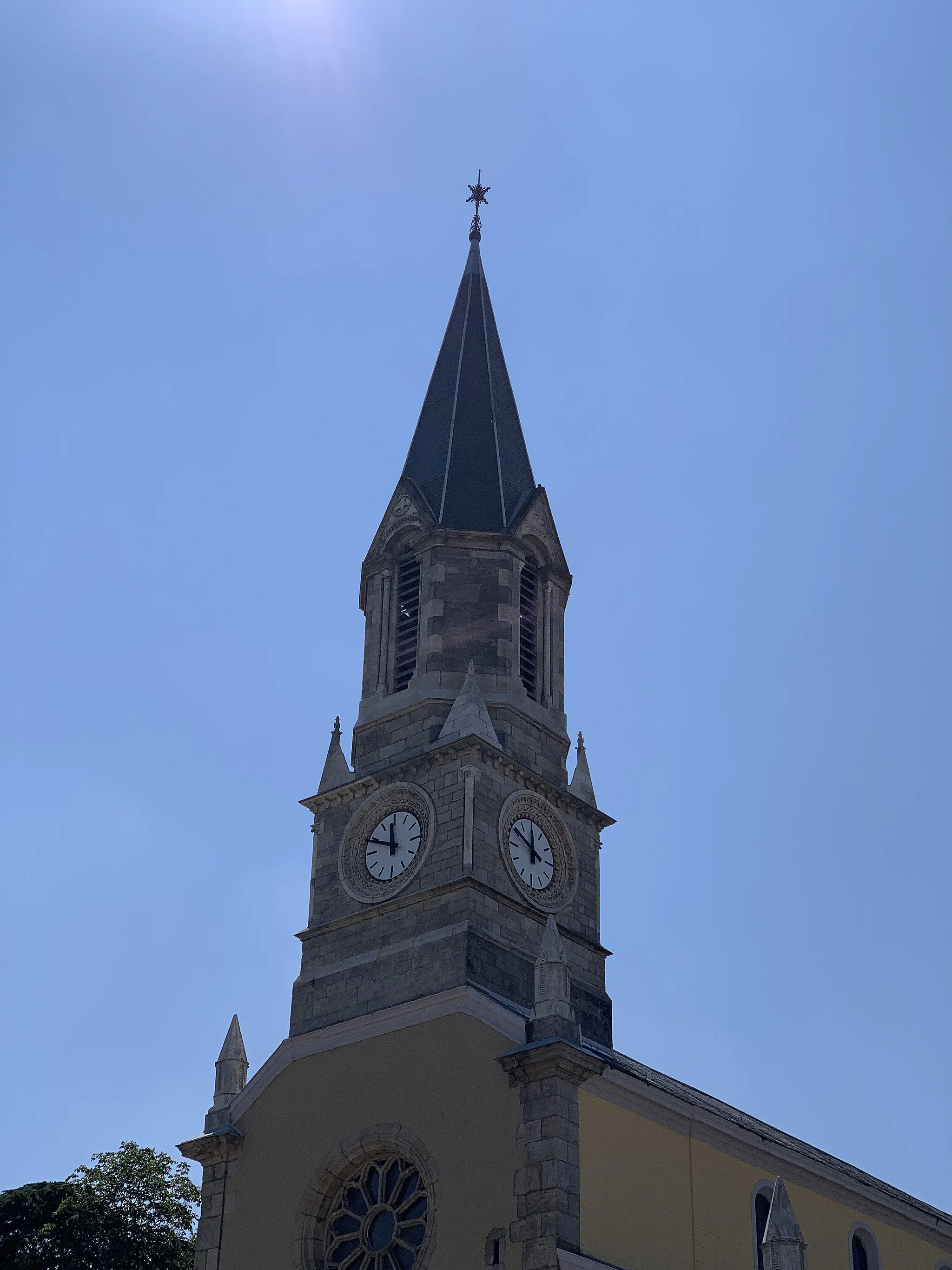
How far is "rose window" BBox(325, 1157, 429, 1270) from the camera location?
33219 millimetres

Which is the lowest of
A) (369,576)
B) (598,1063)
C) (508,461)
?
(598,1063)

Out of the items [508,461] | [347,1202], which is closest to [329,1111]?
[347,1202]

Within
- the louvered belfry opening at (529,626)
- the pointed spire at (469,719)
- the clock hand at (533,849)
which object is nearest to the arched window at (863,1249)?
the clock hand at (533,849)

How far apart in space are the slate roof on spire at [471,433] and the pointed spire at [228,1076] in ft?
43.0

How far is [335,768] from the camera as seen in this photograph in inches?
1615

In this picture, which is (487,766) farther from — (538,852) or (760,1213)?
(760,1213)

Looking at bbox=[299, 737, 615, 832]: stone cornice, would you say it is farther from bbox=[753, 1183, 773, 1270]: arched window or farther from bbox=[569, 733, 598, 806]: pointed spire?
bbox=[753, 1183, 773, 1270]: arched window

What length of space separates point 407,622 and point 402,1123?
12869mm

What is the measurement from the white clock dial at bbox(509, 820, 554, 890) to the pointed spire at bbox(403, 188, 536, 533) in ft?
25.1

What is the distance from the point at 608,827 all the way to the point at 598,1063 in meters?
9.33

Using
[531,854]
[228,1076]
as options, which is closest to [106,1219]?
[228,1076]

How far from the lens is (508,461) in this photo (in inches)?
1766

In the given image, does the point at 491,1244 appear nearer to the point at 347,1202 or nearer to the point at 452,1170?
the point at 452,1170

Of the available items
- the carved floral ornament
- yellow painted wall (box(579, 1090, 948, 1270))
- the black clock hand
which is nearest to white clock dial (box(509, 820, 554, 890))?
the black clock hand
